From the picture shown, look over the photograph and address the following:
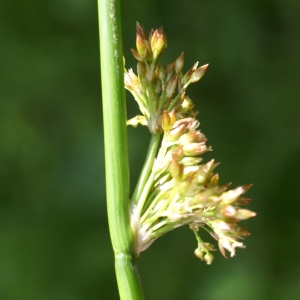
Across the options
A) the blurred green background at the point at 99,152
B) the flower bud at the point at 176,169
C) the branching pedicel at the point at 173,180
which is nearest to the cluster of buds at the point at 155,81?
the branching pedicel at the point at 173,180

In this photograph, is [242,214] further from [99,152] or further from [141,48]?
[99,152]

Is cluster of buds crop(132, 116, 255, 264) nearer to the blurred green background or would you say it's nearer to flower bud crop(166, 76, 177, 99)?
flower bud crop(166, 76, 177, 99)

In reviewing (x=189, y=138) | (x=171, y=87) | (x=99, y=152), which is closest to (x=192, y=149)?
(x=189, y=138)

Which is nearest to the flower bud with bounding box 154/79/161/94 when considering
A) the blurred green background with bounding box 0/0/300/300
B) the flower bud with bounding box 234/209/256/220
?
the flower bud with bounding box 234/209/256/220

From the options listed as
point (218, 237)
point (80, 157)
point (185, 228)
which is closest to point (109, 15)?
point (218, 237)

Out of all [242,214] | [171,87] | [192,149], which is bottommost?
[242,214]

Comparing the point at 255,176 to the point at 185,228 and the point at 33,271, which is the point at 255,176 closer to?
the point at 185,228

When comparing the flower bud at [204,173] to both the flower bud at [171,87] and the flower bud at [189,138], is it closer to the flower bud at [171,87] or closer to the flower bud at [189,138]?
the flower bud at [189,138]
